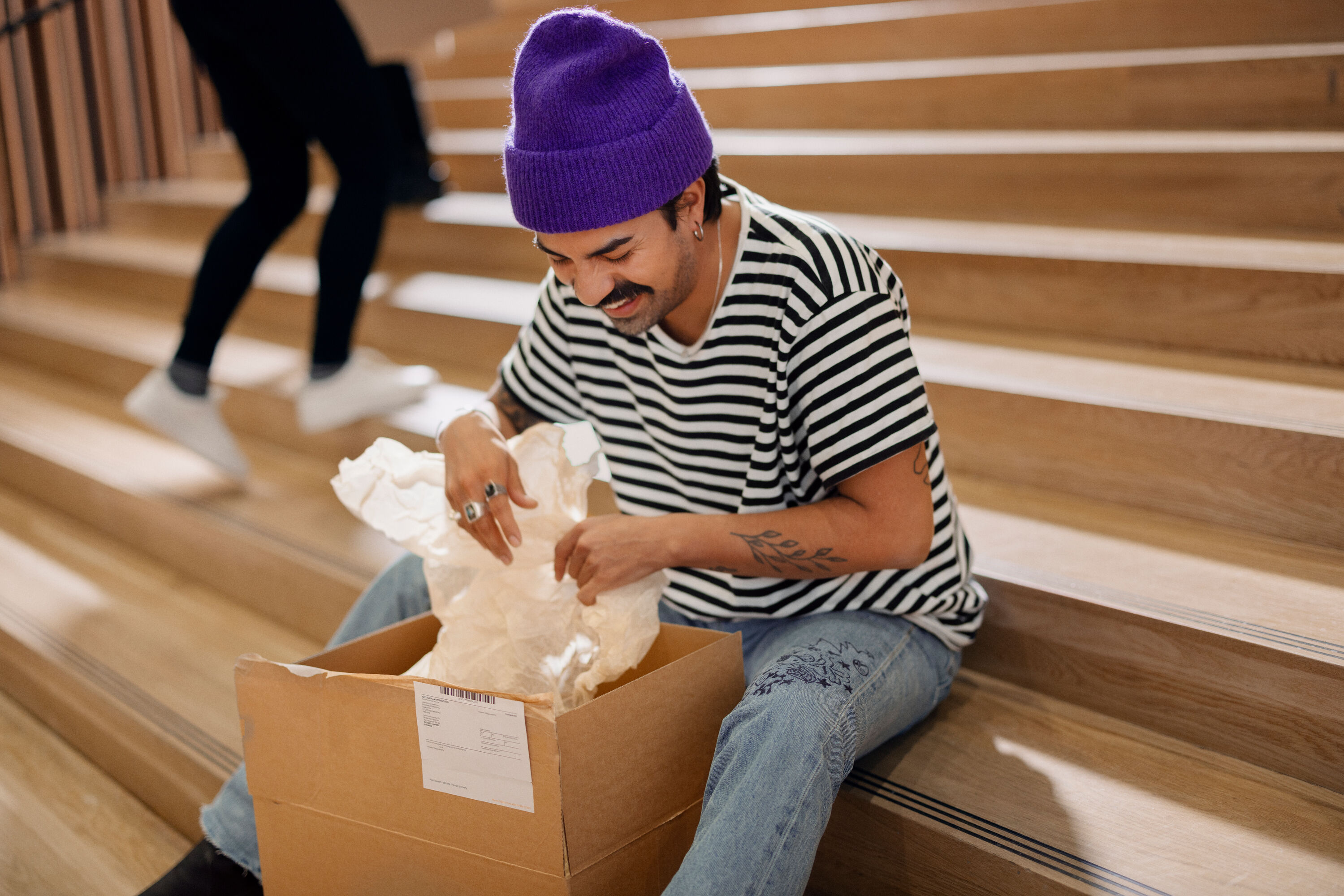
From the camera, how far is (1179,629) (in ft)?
4.00

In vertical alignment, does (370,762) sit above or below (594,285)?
below

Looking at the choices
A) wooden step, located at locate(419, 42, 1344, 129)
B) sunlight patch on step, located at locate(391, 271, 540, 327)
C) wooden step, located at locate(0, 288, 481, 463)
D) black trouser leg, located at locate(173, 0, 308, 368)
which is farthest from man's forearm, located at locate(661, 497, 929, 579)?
wooden step, located at locate(419, 42, 1344, 129)

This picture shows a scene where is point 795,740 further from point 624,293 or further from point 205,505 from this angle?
point 205,505

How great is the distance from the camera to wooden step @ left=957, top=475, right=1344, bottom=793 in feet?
3.83

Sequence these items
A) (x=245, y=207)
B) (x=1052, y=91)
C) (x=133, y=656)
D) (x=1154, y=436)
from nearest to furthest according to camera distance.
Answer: (x=1154, y=436), (x=133, y=656), (x=245, y=207), (x=1052, y=91)

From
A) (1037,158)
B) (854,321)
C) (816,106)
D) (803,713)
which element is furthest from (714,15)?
(803,713)

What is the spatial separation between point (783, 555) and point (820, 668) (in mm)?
118

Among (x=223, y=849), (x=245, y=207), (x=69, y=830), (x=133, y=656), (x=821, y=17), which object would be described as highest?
(x=821, y=17)

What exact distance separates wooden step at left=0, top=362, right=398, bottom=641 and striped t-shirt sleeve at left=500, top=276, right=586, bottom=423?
58cm

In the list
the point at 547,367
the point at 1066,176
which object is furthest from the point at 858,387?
the point at 1066,176

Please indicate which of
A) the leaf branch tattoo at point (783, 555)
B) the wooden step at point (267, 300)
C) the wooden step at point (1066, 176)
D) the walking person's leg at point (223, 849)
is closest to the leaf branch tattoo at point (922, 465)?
the leaf branch tattoo at point (783, 555)

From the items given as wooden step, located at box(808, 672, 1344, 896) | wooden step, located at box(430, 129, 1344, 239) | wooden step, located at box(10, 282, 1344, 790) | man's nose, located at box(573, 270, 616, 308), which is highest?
man's nose, located at box(573, 270, 616, 308)

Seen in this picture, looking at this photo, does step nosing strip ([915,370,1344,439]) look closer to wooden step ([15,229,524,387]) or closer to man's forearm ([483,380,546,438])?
man's forearm ([483,380,546,438])

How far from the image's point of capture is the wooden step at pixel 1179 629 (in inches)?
45.9
